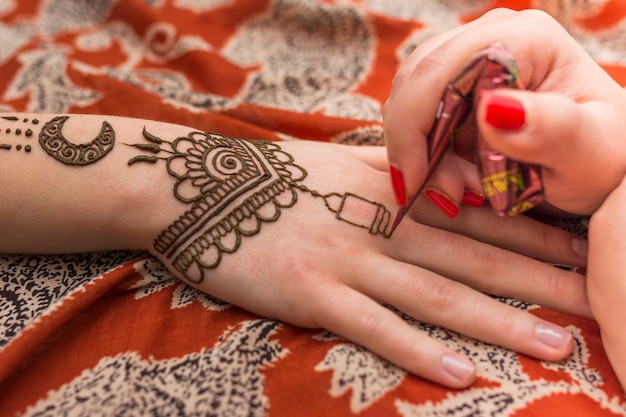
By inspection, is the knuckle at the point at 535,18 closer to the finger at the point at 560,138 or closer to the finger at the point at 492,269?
the finger at the point at 560,138

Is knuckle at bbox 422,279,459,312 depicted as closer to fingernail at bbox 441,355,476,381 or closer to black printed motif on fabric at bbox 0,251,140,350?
fingernail at bbox 441,355,476,381

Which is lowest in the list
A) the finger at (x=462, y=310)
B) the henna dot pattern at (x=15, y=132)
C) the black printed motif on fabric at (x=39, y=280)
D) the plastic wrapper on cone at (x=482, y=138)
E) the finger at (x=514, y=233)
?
the black printed motif on fabric at (x=39, y=280)

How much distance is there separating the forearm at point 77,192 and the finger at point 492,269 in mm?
424

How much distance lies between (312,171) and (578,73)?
47cm

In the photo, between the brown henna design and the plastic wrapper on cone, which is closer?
the plastic wrapper on cone

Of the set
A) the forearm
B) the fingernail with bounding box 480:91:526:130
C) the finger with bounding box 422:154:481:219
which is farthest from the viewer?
the forearm

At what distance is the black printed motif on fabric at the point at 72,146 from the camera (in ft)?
3.13

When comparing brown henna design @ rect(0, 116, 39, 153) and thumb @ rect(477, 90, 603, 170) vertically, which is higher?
thumb @ rect(477, 90, 603, 170)

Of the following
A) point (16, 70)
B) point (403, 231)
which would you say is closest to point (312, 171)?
point (403, 231)

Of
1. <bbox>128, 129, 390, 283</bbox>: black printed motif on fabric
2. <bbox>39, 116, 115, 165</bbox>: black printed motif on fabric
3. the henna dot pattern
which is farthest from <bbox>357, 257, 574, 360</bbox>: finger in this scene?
the henna dot pattern

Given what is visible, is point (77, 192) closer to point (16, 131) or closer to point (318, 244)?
point (16, 131)

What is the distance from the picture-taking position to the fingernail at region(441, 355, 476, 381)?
0.75 meters

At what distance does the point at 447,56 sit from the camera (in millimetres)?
747

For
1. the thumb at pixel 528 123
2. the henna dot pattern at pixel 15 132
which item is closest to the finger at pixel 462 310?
the thumb at pixel 528 123
